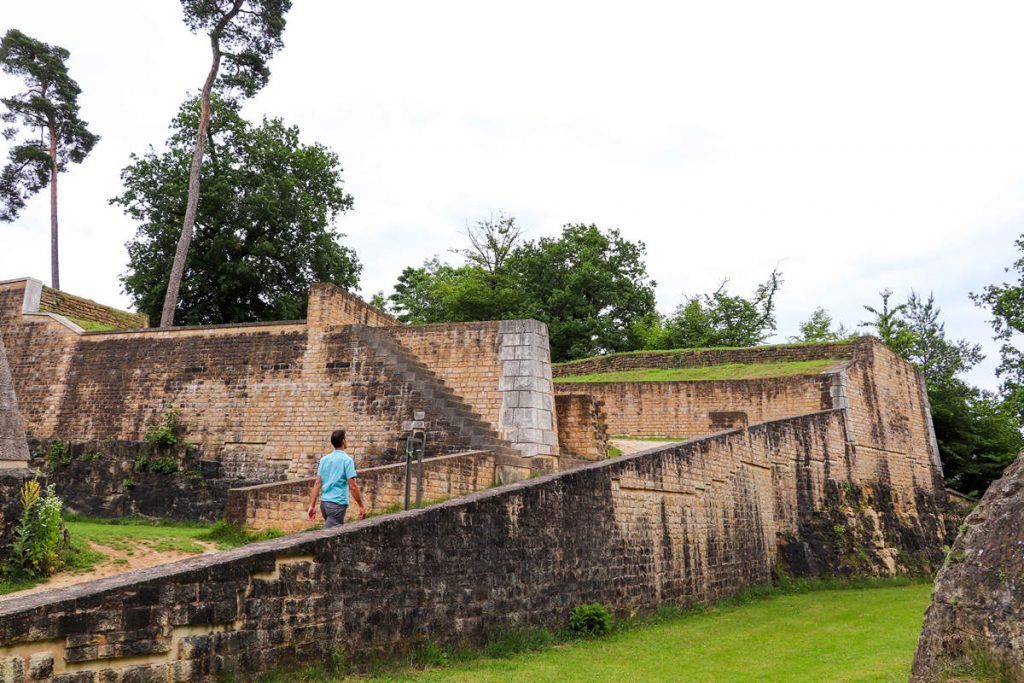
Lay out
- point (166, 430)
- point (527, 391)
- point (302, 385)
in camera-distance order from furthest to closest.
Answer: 1. point (166, 430)
2. point (302, 385)
3. point (527, 391)

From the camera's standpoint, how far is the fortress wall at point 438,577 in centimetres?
505

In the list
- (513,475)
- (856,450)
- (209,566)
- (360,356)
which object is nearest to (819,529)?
(856,450)

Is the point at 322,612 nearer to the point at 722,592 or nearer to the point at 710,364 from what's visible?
the point at 722,592

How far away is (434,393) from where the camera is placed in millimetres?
14156

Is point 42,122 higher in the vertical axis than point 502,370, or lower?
higher

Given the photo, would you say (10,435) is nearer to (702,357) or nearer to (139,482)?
(139,482)

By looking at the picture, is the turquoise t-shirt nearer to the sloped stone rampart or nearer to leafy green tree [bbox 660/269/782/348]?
the sloped stone rampart

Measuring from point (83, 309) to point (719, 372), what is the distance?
17.5m

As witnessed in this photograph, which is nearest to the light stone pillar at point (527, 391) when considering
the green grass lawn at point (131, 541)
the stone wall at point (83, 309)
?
the green grass lawn at point (131, 541)

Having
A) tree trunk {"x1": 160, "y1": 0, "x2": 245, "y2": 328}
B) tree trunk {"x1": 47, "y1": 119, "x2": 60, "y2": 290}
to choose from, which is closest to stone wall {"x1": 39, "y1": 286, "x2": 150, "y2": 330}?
tree trunk {"x1": 160, "y1": 0, "x2": 245, "y2": 328}

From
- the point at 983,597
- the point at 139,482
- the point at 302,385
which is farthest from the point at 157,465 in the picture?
the point at 983,597

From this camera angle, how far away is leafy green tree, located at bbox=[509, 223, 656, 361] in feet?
121

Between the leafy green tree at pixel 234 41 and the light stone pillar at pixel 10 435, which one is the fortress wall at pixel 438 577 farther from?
the leafy green tree at pixel 234 41

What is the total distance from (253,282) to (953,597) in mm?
26397
